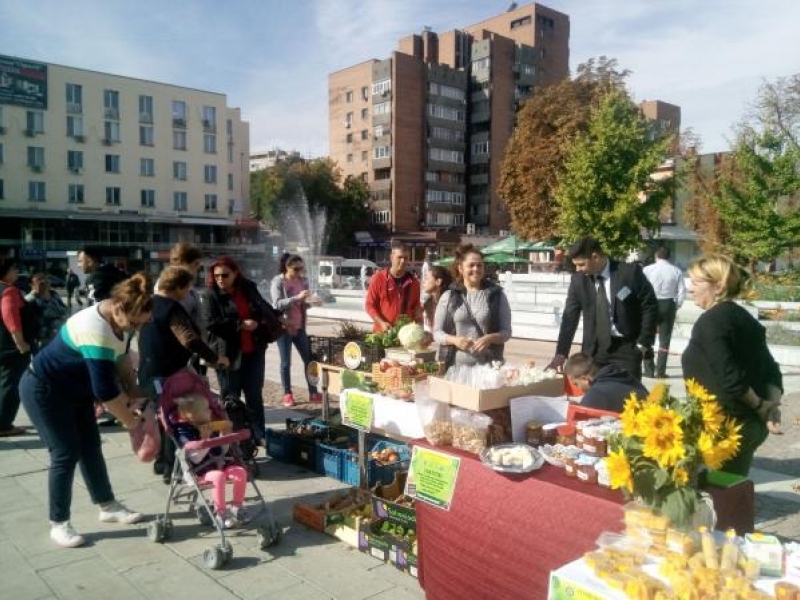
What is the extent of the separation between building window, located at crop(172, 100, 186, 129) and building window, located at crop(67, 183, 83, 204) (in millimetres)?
9732

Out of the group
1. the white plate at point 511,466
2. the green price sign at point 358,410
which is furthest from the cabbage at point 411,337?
the white plate at point 511,466

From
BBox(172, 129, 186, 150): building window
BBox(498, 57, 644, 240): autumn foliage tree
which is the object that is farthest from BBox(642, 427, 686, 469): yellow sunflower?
BBox(172, 129, 186, 150): building window

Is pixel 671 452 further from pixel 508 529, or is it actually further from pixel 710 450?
pixel 508 529

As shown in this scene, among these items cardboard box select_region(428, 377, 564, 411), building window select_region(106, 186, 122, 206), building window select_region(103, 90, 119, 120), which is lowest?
cardboard box select_region(428, 377, 564, 411)

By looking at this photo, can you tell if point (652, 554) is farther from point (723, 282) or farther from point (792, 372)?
point (792, 372)

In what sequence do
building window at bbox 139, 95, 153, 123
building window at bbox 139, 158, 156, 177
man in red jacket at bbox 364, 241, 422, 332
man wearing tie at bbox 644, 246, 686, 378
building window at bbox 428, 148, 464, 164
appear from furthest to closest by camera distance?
building window at bbox 428, 148, 464, 164, building window at bbox 139, 158, 156, 177, building window at bbox 139, 95, 153, 123, man wearing tie at bbox 644, 246, 686, 378, man in red jacket at bbox 364, 241, 422, 332

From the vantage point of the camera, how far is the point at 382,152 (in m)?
59.3

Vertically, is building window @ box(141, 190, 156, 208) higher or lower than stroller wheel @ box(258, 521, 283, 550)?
higher

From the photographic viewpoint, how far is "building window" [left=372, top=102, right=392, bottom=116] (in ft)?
191

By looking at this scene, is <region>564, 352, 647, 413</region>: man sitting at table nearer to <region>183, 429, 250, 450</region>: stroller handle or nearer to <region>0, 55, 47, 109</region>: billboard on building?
<region>183, 429, 250, 450</region>: stroller handle

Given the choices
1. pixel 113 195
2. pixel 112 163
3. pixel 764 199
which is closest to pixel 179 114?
pixel 112 163

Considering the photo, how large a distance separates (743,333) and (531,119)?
30.2m

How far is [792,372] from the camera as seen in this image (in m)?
10.5

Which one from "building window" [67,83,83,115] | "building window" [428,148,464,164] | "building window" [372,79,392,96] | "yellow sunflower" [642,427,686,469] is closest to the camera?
"yellow sunflower" [642,427,686,469]
